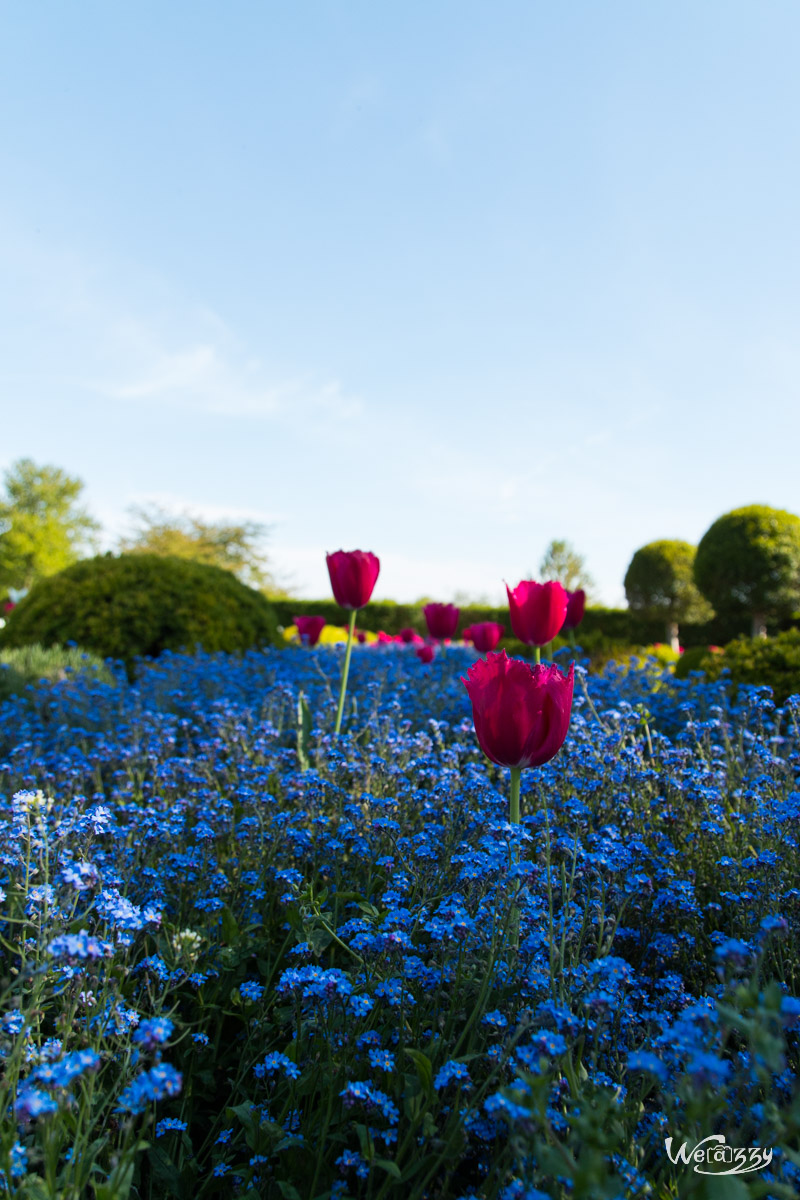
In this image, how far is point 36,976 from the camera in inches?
63.4

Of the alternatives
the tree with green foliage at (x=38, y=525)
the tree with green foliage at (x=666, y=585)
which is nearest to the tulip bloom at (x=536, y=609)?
the tree with green foliage at (x=666, y=585)

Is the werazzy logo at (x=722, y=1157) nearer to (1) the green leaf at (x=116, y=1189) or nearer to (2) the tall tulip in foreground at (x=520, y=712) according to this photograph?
(2) the tall tulip in foreground at (x=520, y=712)

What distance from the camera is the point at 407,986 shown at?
1933 millimetres

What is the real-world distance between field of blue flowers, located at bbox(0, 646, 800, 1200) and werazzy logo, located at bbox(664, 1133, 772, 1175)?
0.11 feet

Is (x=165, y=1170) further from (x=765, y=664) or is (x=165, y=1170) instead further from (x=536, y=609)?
(x=765, y=664)

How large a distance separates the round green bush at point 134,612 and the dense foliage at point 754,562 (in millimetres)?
10306

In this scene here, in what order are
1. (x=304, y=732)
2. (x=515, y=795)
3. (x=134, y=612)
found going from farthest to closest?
(x=134, y=612)
(x=304, y=732)
(x=515, y=795)

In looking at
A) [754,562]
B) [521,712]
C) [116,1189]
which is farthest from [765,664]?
[754,562]

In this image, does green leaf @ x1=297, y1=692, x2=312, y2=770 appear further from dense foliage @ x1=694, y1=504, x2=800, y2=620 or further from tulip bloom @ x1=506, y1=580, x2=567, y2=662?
dense foliage @ x1=694, y1=504, x2=800, y2=620

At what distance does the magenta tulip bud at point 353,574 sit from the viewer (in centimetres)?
368

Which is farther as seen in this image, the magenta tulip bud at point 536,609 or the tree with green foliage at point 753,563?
the tree with green foliage at point 753,563

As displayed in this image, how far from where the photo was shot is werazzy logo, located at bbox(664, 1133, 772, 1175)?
134cm

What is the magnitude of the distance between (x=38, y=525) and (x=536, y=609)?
1859 inches

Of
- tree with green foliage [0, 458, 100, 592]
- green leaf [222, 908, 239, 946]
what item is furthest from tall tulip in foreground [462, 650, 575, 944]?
tree with green foliage [0, 458, 100, 592]
